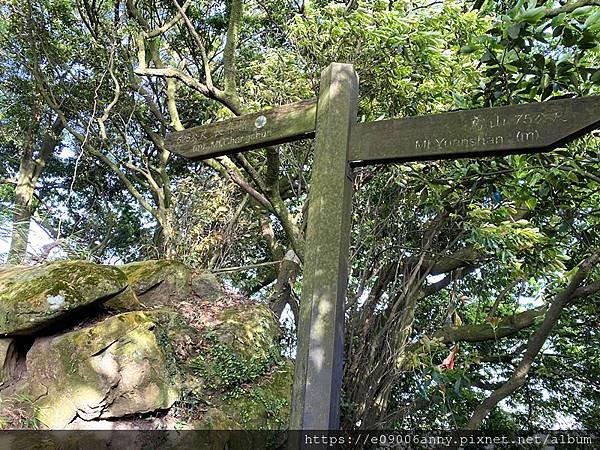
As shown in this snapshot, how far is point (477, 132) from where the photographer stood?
6.64ft

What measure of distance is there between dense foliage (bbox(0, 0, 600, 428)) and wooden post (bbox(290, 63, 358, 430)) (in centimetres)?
76

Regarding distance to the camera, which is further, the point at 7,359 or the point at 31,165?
the point at 31,165

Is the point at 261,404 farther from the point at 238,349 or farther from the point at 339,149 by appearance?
the point at 339,149

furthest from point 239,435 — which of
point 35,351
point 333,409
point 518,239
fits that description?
point 518,239

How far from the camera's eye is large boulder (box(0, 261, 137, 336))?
3508 millimetres

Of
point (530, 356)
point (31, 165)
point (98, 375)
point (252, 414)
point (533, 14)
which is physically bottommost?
point (252, 414)

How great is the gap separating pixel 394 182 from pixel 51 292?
313 cm

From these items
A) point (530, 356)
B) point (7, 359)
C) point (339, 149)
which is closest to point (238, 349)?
point (7, 359)

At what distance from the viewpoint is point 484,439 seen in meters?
6.43

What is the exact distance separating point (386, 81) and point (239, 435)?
327 centimetres

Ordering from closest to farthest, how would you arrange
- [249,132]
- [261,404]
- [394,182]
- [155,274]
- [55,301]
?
[249,132] → [55,301] → [261,404] → [394,182] → [155,274]

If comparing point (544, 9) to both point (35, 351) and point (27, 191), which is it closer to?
point (35, 351)

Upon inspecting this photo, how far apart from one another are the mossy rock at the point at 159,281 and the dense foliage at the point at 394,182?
845 mm

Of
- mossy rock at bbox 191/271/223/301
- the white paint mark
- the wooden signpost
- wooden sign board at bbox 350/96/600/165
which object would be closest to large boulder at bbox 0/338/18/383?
the white paint mark
